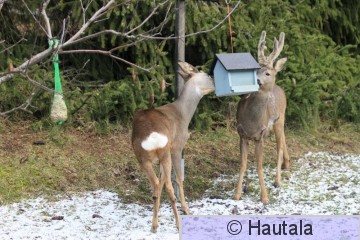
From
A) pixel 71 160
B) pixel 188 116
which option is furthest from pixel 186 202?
pixel 71 160

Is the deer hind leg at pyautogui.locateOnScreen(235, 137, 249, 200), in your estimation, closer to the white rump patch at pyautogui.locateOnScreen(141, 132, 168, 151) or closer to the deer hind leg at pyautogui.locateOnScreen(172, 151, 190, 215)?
the deer hind leg at pyautogui.locateOnScreen(172, 151, 190, 215)

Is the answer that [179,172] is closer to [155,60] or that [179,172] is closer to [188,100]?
[188,100]

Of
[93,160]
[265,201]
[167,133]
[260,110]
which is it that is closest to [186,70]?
[167,133]

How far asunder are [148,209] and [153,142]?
119cm

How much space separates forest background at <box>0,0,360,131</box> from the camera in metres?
8.94

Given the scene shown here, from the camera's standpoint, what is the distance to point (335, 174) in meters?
8.32

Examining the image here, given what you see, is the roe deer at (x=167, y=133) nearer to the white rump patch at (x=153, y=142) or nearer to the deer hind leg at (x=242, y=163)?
the white rump patch at (x=153, y=142)

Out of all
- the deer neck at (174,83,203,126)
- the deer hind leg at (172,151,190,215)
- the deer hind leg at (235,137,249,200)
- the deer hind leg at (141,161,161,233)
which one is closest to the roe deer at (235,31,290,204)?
the deer hind leg at (235,137,249,200)

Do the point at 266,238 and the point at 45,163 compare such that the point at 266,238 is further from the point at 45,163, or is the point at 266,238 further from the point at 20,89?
the point at 20,89

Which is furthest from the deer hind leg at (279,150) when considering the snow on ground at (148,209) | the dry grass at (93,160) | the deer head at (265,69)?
the deer head at (265,69)

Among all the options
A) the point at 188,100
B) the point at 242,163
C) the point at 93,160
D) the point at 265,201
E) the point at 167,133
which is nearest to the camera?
the point at 167,133

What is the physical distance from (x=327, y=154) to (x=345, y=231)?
417cm

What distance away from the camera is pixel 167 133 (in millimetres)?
6270

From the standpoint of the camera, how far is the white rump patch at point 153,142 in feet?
20.0
